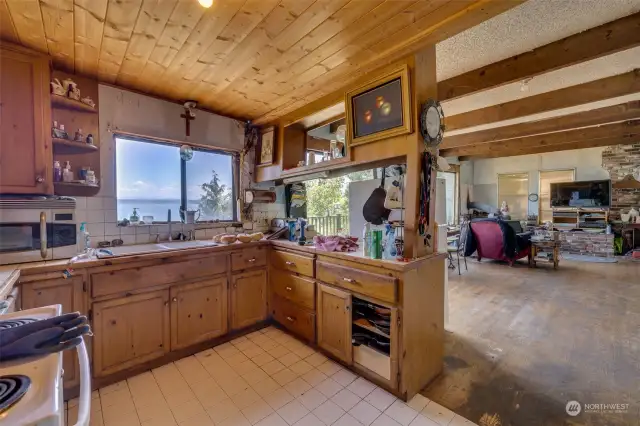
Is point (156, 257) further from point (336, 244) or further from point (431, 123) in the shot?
point (431, 123)

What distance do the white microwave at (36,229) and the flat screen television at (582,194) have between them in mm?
9403

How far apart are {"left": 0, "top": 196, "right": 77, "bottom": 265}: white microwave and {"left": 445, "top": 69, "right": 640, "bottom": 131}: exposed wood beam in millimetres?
4772

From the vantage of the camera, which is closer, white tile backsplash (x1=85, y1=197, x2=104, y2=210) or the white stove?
the white stove

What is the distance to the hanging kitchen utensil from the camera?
8.59ft

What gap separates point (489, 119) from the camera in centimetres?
391

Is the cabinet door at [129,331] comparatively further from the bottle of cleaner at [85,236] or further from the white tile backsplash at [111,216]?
the white tile backsplash at [111,216]

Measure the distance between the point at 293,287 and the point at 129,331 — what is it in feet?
4.23

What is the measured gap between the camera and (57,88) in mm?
2043

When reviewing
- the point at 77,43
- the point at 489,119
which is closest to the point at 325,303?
the point at 77,43

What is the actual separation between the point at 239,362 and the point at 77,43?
8.41 feet

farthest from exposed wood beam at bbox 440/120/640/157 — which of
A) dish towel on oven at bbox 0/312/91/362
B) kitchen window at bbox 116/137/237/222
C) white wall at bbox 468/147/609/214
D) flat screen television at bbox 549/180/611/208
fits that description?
dish towel on oven at bbox 0/312/91/362

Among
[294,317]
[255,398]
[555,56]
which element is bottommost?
[255,398]

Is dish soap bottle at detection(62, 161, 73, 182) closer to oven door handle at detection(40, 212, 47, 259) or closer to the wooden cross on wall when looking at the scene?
oven door handle at detection(40, 212, 47, 259)

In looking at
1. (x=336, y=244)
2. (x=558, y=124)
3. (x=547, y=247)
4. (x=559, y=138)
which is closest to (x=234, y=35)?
(x=336, y=244)
